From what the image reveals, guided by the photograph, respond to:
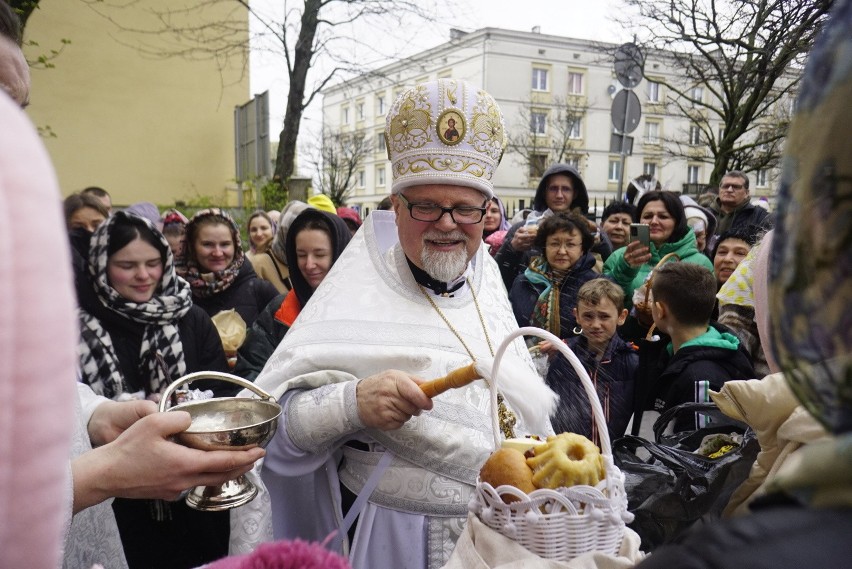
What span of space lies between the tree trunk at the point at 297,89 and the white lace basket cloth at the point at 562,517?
10.4 metres

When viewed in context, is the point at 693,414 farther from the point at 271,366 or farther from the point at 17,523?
the point at 17,523

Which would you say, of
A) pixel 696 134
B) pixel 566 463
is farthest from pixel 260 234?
pixel 696 134

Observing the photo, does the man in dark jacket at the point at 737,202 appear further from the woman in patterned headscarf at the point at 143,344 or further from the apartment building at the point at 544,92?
the apartment building at the point at 544,92

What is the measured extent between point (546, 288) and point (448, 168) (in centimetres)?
232

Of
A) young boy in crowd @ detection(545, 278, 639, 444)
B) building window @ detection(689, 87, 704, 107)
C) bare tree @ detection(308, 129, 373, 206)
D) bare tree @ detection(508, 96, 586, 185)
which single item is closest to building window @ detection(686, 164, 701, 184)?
building window @ detection(689, 87, 704, 107)

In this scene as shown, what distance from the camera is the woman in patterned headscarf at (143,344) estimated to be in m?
2.92

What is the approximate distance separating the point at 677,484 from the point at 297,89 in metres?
10.4

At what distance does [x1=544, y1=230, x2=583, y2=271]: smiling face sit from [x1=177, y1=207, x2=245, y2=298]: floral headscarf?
8.26 ft

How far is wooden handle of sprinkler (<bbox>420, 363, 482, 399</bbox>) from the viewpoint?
1.75m

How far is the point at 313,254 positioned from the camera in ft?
13.8

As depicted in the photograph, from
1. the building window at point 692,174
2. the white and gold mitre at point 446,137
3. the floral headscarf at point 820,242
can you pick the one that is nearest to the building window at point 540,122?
the building window at point 692,174

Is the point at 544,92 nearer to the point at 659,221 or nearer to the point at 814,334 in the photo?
the point at 659,221

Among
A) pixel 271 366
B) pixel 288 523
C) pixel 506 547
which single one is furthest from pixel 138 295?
pixel 506 547

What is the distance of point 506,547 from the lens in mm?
1378
